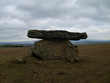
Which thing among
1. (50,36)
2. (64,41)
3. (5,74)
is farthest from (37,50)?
(5,74)

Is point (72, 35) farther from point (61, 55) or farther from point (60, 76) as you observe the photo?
point (60, 76)

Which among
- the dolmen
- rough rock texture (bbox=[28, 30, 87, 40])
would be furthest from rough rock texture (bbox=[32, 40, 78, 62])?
rough rock texture (bbox=[28, 30, 87, 40])

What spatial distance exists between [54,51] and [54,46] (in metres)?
0.72

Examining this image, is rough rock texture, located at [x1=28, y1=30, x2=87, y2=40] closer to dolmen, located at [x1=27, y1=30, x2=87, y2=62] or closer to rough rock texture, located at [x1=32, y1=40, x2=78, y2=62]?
dolmen, located at [x1=27, y1=30, x2=87, y2=62]

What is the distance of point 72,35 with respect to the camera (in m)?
20.1

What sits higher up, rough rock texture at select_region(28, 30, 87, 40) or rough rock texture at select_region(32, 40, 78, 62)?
rough rock texture at select_region(28, 30, 87, 40)

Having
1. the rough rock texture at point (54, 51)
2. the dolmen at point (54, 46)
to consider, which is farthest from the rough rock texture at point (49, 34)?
the rough rock texture at point (54, 51)

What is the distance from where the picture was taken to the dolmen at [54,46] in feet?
64.3

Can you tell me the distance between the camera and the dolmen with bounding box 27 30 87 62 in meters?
19.6

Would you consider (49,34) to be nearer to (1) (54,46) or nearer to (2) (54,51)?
(1) (54,46)

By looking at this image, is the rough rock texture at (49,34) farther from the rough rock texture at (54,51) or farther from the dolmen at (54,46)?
the rough rock texture at (54,51)

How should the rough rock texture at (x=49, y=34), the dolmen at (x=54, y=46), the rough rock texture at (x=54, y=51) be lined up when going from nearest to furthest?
1. the rough rock texture at (x=49, y=34)
2. the dolmen at (x=54, y=46)
3. the rough rock texture at (x=54, y=51)

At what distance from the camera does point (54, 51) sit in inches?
784

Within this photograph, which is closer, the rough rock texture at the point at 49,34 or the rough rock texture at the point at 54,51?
the rough rock texture at the point at 49,34
